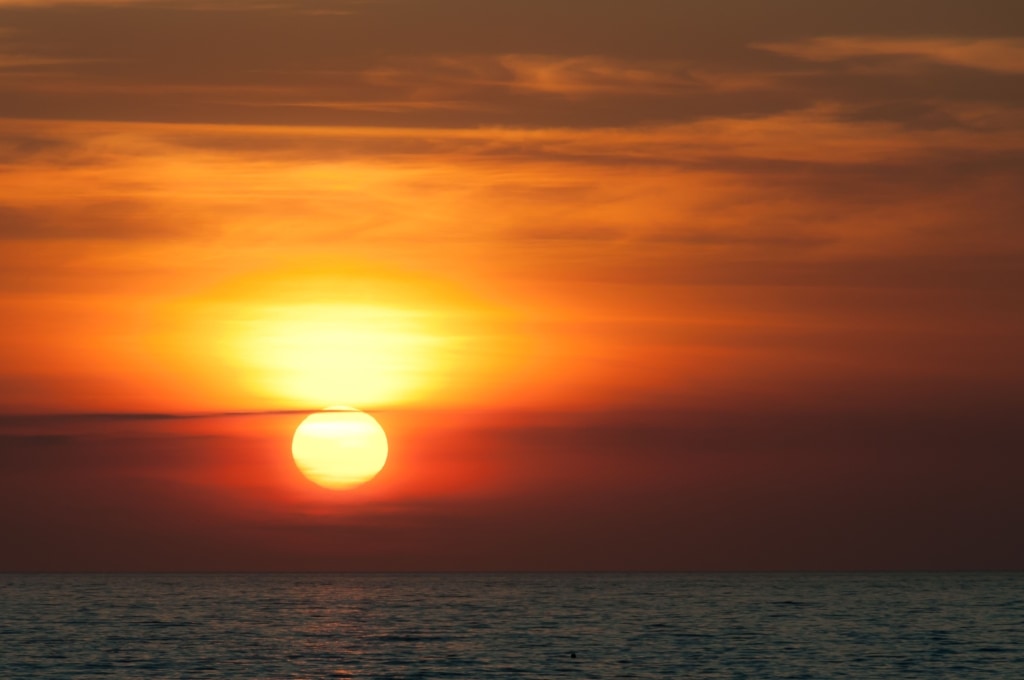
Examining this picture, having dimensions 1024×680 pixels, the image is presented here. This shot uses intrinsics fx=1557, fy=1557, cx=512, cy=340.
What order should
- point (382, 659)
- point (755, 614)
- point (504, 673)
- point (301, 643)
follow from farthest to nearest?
point (755, 614) < point (301, 643) < point (382, 659) < point (504, 673)

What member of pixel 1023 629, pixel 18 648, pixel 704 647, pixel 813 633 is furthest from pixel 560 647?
pixel 1023 629

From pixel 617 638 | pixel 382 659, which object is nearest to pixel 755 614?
pixel 617 638

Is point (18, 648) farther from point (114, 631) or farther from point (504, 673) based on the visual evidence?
point (504, 673)

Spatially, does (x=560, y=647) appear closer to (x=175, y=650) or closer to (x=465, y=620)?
(x=175, y=650)

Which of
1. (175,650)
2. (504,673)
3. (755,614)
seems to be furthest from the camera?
(755,614)

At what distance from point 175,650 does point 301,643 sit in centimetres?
1323

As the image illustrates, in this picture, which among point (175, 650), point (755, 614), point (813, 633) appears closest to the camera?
point (175, 650)

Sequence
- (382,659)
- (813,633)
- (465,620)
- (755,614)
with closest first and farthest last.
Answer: (382,659), (813,633), (465,620), (755,614)

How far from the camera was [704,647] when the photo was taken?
11875cm

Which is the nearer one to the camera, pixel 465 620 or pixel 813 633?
pixel 813 633

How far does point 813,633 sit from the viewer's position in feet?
455

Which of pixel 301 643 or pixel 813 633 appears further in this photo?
pixel 813 633

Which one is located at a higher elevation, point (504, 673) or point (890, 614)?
point (890, 614)

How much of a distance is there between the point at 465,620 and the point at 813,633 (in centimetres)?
4039
